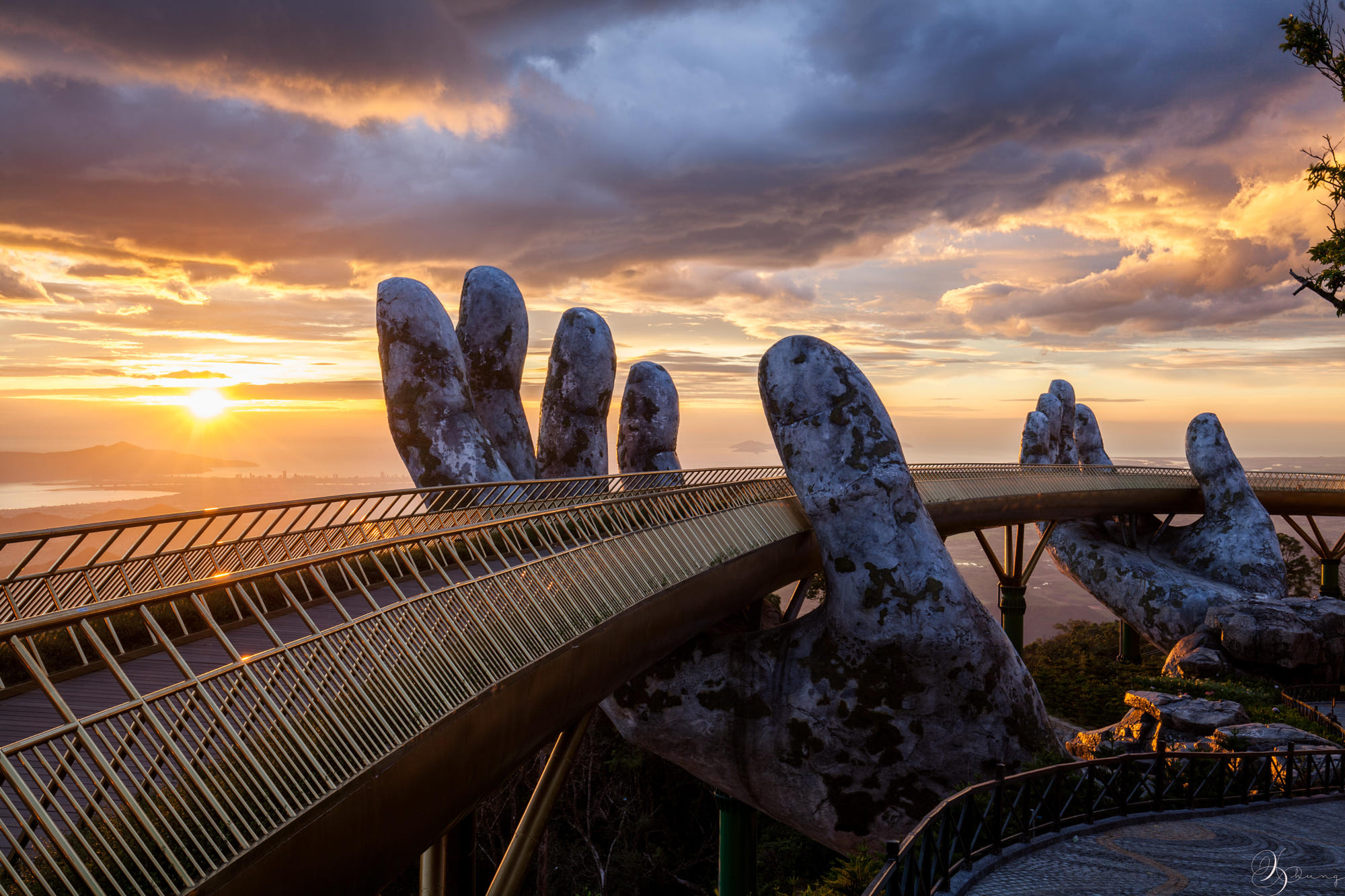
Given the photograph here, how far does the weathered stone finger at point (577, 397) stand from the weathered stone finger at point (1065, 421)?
24287 millimetres

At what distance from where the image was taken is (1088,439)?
44.7 meters

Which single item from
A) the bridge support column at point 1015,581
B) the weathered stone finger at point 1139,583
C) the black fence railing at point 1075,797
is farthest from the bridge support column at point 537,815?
the weathered stone finger at point 1139,583

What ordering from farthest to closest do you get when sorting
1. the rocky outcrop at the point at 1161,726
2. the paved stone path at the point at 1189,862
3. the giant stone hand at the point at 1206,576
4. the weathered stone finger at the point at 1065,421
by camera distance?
1. the weathered stone finger at the point at 1065,421
2. the giant stone hand at the point at 1206,576
3. the rocky outcrop at the point at 1161,726
4. the paved stone path at the point at 1189,862

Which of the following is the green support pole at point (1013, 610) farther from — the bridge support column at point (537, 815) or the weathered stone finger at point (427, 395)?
the bridge support column at point (537, 815)

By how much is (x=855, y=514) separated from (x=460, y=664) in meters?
9.70

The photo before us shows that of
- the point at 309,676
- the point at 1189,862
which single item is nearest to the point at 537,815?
the point at 309,676

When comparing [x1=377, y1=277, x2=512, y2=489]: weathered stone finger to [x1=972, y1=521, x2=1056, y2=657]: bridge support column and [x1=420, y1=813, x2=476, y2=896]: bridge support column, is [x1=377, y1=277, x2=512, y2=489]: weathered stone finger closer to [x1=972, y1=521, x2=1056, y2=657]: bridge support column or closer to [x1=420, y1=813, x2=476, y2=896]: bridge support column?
[x1=420, y1=813, x2=476, y2=896]: bridge support column

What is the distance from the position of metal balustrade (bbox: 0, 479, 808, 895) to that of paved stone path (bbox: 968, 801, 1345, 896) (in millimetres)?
5697

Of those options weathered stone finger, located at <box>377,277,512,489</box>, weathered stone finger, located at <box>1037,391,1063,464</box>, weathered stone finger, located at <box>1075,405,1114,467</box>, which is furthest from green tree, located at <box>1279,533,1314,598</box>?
weathered stone finger, located at <box>377,277,512,489</box>

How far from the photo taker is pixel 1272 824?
11.1 meters

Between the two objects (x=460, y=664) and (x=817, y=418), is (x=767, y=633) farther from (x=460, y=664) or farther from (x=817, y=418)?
(x=460, y=664)

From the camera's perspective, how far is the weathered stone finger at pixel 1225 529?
104 ft

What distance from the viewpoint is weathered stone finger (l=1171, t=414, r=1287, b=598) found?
31625 millimetres

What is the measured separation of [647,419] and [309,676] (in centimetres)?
2290
